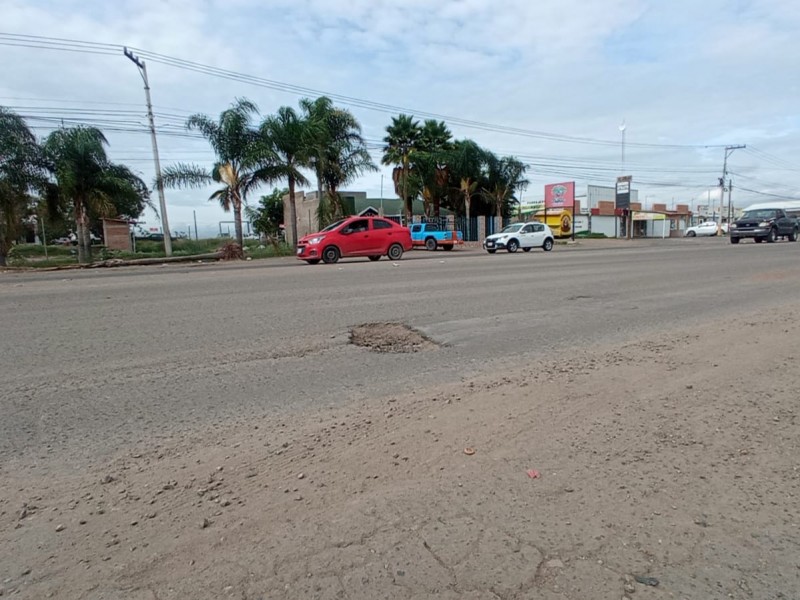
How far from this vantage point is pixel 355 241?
18141 mm

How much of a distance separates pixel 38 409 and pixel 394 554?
11.0 feet

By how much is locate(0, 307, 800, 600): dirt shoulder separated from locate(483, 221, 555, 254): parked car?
22.9 meters

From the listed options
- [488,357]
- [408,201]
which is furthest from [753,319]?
[408,201]

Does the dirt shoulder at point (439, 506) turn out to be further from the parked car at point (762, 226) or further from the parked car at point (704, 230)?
the parked car at point (704, 230)

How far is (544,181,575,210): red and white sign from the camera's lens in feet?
157

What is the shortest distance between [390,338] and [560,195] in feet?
153

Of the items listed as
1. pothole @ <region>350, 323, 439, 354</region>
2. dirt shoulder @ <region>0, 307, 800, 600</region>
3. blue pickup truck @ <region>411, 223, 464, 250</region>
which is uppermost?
blue pickup truck @ <region>411, 223, 464, 250</region>

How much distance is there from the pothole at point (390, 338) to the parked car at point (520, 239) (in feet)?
67.7

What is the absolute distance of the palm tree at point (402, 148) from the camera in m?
36.2

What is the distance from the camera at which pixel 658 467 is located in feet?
10.0

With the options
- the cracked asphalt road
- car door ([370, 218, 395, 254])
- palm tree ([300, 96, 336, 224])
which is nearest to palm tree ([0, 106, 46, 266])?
palm tree ([300, 96, 336, 224])

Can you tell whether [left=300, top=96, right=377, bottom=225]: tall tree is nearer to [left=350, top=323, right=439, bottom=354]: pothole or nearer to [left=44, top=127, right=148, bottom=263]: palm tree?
[left=44, top=127, right=148, bottom=263]: palm tree

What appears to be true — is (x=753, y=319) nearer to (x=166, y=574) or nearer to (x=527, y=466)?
(x=527, y=466)

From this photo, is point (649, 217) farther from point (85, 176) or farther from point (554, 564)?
point (554, 564)
